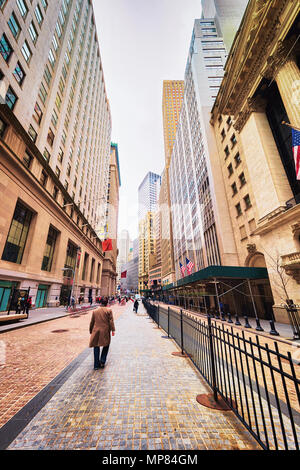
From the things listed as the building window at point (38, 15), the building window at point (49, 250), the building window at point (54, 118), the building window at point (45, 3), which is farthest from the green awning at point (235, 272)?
the building window at point (45, 3)

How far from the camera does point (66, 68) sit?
28.7 meters

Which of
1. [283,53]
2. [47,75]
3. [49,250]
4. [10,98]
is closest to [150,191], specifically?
[47,75]

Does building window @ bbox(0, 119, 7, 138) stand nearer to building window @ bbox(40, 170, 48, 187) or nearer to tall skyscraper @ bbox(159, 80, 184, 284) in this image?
building window @ bbox(40, 170, 48, 187)

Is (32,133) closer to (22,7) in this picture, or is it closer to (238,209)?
(22,7)

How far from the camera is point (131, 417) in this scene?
3023 mm

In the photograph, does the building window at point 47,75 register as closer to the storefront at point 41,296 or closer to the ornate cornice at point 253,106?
the ornate cornice at point 253,106

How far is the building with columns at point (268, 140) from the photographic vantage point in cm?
1446

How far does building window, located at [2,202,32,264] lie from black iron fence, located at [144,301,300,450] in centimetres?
1767

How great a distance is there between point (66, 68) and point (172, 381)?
40.9 m

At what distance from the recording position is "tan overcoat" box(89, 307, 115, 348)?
16.7 ft

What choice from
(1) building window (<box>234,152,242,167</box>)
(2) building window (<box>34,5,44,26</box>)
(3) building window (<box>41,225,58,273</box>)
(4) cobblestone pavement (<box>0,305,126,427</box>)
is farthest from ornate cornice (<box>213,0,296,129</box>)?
(3) building window (<box>41,225,58,273</box>)

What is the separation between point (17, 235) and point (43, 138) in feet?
40.5

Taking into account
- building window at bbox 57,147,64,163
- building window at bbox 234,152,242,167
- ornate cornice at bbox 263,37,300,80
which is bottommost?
building window at bbox 234,152,242,167

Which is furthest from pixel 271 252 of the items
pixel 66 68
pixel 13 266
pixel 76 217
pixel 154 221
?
pixel 154 221
